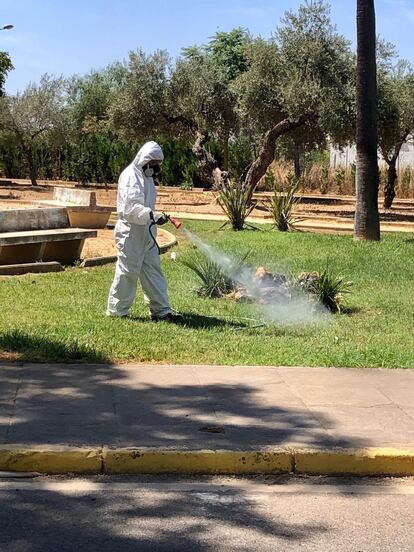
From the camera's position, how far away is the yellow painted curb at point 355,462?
16.9 ft

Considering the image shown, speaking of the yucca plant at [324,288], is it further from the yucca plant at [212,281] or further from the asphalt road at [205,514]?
the asphalt road at [205,514]

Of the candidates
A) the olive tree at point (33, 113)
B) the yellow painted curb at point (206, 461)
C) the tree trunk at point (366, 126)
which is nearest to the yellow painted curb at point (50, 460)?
the yellow painted curb at point (206, 461)

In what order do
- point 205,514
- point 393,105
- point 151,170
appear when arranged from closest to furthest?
1. point 205,514
2. point 151,170
3. point 393,105

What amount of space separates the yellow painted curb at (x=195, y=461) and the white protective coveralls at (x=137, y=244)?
11.9 ft

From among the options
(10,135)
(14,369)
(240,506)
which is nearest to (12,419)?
(14,369)

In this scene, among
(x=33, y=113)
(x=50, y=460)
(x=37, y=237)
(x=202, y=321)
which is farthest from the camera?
(x=33, y=113)

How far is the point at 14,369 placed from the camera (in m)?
6.71

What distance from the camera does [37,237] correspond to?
40.9 ft

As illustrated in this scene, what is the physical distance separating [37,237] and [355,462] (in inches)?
325

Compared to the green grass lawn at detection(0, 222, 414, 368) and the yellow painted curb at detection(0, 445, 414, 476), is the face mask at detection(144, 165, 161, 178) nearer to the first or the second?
the green grass lawn at detection(0, 222, 414, 368)

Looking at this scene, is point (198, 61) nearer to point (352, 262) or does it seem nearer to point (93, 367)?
point (352, 262)

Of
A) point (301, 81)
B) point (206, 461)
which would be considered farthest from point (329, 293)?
point (301, 81)

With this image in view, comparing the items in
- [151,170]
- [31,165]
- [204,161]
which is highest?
[31,165]

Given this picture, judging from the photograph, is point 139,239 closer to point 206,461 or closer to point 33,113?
point 206,461
